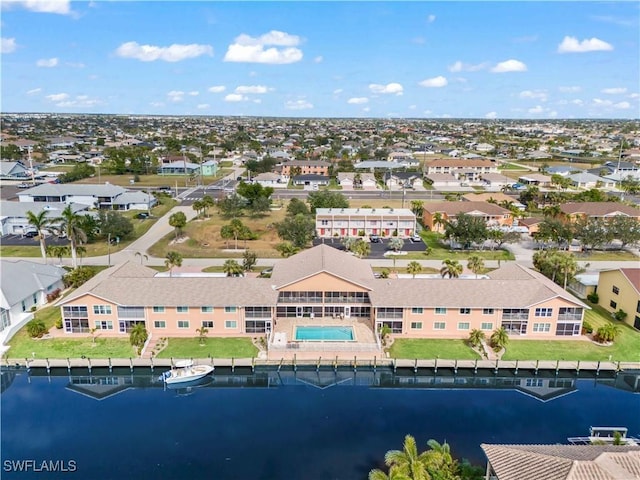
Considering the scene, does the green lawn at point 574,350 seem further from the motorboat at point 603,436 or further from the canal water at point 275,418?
the motorboat at point 603,436

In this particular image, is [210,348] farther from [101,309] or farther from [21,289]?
[21,289]

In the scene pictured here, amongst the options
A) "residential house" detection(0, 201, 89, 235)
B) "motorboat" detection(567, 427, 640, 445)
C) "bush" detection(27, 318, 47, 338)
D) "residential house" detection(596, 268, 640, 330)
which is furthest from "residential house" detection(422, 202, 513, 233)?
Result: "bush" detection(27, 318, 47, 338)

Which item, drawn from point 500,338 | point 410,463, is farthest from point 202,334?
point 500,338

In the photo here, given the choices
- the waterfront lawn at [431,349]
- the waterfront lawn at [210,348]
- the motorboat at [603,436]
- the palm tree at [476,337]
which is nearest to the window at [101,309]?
the waterfront lawn at [210,348]

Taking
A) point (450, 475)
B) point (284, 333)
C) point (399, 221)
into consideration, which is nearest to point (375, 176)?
point (399, 221)

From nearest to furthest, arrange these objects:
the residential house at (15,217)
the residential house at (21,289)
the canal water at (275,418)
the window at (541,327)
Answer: the canal water at (275,418), the residential house at (21,289), the window at (541,327), the residential house at (15,217)

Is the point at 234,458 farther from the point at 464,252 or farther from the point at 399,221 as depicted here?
the point at 399,221
